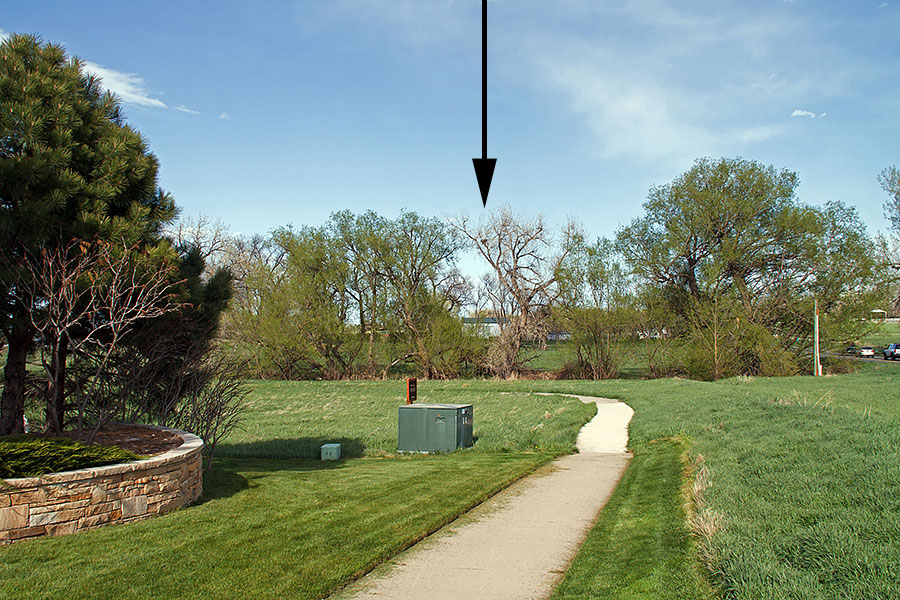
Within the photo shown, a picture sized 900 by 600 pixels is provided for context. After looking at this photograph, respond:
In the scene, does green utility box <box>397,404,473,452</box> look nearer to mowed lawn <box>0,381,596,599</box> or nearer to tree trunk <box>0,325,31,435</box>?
mowed lawn <box>0,381,596,599</box>

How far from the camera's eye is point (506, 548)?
22.4 ft

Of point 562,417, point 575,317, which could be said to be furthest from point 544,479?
point 575,317

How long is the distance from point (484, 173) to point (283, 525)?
5.14 meters

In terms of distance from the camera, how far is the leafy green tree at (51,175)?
29.7ft

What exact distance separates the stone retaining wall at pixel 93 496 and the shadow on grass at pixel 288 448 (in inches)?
257

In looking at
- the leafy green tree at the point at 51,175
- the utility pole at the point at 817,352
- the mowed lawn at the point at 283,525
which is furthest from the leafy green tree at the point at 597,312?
the leafy green tree at the point at 51,175

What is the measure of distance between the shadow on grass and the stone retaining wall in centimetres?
653

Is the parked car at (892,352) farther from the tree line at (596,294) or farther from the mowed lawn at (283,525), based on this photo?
the mowed lawn at (283,525)

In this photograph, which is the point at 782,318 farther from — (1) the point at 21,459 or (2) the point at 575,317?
(1) the point at 21,459

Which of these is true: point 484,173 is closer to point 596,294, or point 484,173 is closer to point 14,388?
point 14,388

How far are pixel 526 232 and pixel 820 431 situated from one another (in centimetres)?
3403

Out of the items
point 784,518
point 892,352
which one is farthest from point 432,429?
point 892,352

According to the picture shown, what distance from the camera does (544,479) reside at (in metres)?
10.8

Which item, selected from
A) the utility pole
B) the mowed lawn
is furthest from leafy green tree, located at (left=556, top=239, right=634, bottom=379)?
the mowed lawn
